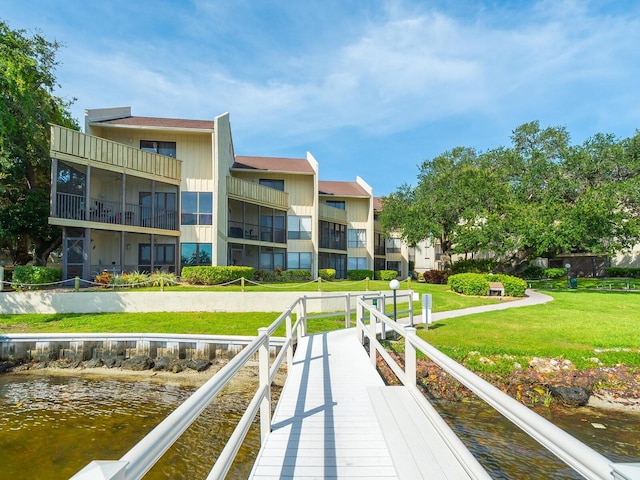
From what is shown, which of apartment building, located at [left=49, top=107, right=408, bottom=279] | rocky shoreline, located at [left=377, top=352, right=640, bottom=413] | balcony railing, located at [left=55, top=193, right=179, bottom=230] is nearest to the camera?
rocky shoreline, located at [left=377, top=352, right=640, bottom=413]

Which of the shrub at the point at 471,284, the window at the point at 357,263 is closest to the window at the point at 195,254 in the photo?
the shrub at the point at 471,284

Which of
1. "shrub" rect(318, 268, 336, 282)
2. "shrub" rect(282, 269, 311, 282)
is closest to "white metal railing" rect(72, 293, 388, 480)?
"shrub" rect(282, 269, 311, 282)

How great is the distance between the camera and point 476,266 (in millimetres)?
31859

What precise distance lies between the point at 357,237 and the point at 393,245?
6430mm

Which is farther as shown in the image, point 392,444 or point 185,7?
point 185,7

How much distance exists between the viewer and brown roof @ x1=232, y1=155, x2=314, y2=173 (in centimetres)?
2897

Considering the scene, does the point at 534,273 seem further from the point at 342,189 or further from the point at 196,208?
the point at 196,208

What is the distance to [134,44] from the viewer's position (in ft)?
44.8

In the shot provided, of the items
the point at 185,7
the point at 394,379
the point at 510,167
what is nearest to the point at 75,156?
the point at 185,7

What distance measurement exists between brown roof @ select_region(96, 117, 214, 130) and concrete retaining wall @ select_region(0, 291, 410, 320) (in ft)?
36.1

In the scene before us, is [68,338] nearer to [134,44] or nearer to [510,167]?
[134,44]

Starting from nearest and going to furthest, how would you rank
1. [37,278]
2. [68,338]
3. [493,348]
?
[493,348] < [68,338] < [37,278]

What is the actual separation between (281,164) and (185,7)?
18.0 meters

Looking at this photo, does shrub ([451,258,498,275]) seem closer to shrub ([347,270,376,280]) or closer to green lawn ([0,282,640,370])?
shrub ([347,270,376,280])
